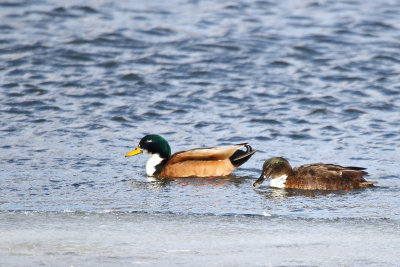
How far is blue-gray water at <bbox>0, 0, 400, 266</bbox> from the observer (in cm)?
702

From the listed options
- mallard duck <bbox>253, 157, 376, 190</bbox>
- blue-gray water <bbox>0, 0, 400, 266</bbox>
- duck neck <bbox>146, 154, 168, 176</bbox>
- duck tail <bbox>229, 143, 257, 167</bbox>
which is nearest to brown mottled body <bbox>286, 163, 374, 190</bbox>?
mallard duck <bbox>253, 157, 376, 190</bbox>

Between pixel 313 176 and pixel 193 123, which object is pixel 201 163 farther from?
pixel 193 123

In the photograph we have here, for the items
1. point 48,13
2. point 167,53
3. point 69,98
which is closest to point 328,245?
point 69,98

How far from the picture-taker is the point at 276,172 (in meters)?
Answer: 9.54

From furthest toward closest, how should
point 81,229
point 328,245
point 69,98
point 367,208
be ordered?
point 69,98 < point 367,208 < point 81,229 < point 328,245

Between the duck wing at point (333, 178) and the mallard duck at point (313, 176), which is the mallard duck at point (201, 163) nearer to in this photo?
the mallard duck at point (313, 176)

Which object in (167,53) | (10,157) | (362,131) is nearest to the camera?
(10,157)

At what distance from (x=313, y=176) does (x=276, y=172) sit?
1.38ft

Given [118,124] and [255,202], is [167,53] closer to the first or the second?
[118,124]

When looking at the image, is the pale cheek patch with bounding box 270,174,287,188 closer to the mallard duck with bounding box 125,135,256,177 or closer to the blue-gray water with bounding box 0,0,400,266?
the blue-gray water with bounding box 0,0,400,266

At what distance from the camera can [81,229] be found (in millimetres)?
A: 7363

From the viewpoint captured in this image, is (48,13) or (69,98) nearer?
(69,98)

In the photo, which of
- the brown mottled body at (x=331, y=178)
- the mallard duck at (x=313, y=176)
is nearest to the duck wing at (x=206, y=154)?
the mallard duck at (x=313, y=176)

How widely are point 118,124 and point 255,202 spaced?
4.26m
